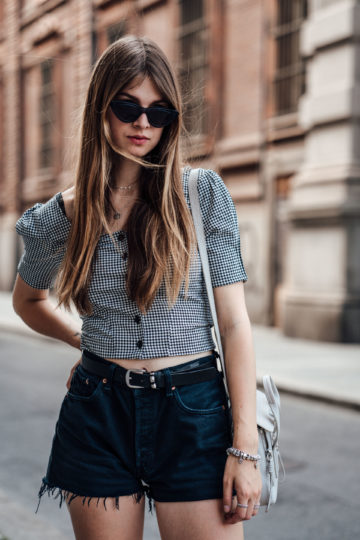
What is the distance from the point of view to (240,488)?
5.76 feet

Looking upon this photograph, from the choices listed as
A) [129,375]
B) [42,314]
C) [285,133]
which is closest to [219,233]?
[129,375]

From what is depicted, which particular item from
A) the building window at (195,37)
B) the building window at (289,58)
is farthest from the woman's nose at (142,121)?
the building window at (195,37)

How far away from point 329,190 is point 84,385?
9789 mm

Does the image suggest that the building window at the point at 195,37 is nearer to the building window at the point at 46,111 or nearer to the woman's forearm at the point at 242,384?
the building window at the point at 46,111

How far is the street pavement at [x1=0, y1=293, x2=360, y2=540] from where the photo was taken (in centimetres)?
373

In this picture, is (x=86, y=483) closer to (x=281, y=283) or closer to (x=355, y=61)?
(x=355, y=61)

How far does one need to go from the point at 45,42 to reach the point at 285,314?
13.0 meters

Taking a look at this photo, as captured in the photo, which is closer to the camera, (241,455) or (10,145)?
Answer: (241,455)

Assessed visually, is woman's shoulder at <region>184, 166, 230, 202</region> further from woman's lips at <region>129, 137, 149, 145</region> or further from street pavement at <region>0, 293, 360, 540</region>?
street pavement at <region>0, 293, 360, 540</region>

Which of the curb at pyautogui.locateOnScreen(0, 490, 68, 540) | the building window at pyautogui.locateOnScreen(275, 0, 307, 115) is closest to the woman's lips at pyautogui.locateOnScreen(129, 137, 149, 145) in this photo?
the curb at pyautogui.locateOnScreen(0, 490, 68, 540)

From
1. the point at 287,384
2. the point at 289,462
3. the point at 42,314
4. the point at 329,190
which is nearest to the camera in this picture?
the point at 42,314

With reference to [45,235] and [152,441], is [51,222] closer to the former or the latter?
[45,235]

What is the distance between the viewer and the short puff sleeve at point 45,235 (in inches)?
77.1

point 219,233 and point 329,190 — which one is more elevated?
point 329,190
